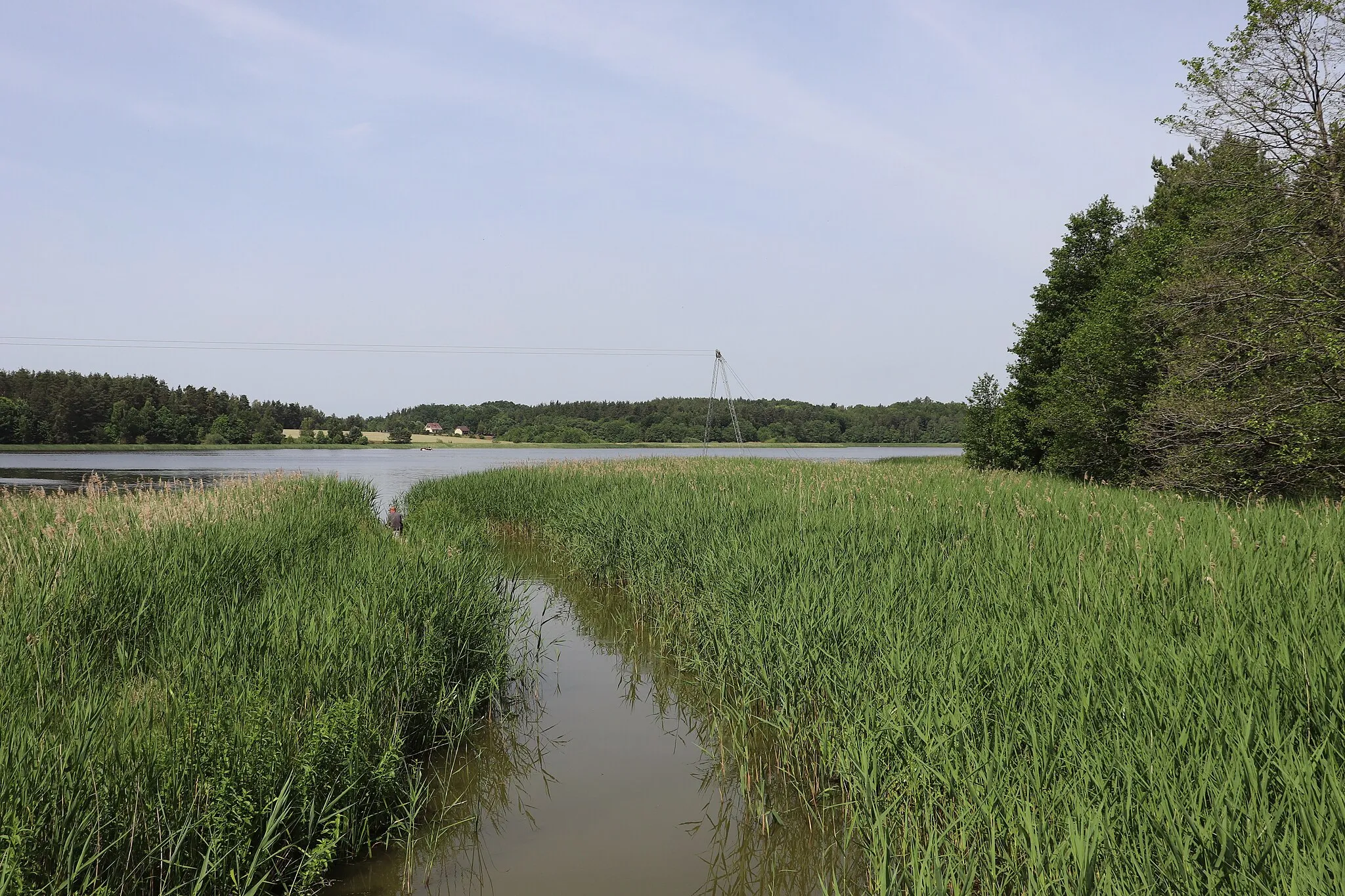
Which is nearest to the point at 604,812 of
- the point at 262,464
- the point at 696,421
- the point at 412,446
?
the point at 262,464

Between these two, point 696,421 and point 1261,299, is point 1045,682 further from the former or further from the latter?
point 696,421

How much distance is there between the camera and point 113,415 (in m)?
88.8

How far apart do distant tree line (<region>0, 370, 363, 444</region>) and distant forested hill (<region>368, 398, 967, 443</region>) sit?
110 feet

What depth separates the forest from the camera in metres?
88.4

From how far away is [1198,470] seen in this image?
13922 mm

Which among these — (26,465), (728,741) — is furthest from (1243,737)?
(26,465)

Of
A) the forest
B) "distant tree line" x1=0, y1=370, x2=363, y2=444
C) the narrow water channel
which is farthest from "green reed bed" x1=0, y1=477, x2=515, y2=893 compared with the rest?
"distant tree line" x1=0, y1=370, x2=363, y2=444

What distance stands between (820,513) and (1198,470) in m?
9.36

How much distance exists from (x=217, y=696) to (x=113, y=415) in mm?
108355

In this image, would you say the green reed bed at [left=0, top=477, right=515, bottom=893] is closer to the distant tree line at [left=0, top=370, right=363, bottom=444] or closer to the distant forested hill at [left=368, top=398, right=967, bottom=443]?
the distant forested hill at [left=368, top=398, right=967, bottom=443]

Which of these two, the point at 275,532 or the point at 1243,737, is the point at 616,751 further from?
the point at 275,532

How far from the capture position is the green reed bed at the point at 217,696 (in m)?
3.21

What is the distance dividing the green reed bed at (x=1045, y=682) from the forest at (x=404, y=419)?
7990 centimetres

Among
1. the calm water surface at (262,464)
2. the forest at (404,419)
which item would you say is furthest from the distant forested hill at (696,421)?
the calm water surface at (262,464)
